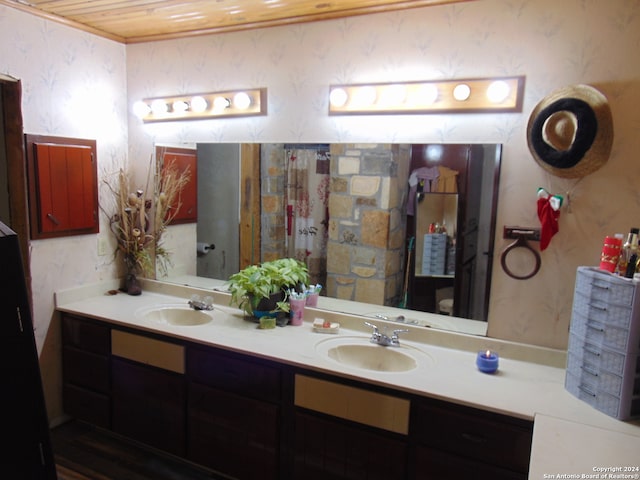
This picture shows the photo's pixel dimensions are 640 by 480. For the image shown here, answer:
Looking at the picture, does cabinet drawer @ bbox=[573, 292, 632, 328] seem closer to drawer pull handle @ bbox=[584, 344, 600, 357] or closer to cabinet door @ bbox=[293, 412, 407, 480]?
drawer pull handle @ bbox=[584, 344, 600, 357]

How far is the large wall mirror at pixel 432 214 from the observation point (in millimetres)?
2023

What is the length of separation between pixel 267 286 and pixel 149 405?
0.89 metres

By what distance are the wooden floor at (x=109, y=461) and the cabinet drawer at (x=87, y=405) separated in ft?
0.36

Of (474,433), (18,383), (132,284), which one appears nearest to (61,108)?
(132,284)

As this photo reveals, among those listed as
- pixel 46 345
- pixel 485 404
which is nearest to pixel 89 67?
pixel 46 345

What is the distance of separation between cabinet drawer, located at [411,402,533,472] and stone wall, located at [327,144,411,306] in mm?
719

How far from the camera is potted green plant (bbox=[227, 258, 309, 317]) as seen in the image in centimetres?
230

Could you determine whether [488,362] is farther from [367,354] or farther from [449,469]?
[367,354]

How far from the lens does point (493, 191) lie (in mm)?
1963

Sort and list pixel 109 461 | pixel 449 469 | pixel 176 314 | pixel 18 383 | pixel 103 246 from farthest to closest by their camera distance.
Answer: pixel 103 246 < pixel 176 314 < pixel 109 461 < pixel 449 469 < pixel 18 383

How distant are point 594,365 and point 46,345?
2762 mm

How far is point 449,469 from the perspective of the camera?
164 centimetres

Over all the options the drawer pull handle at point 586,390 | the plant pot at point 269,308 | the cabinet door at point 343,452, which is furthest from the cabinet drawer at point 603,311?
the plant pot at point 269,308

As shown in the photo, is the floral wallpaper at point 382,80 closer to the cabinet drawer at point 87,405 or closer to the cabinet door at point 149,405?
the cabinet drawer at point 87,405
